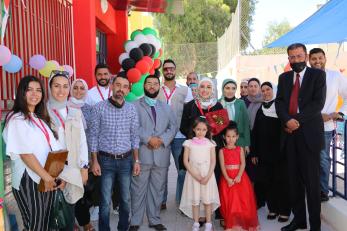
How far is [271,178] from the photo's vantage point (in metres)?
5.13

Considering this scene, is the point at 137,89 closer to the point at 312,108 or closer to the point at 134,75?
the point at 134,75

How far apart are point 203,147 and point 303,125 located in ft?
3.62

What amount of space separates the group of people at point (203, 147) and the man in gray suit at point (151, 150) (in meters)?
0.01

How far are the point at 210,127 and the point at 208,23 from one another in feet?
99.8

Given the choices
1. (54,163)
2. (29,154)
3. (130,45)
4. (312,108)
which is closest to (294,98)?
(312,108)

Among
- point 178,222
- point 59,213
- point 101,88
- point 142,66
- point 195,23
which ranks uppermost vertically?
point 195,23

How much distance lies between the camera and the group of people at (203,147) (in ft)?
13.7

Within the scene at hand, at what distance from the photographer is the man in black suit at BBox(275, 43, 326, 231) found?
4.24 m

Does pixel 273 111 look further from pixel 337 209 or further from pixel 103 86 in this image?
pixel 103 86

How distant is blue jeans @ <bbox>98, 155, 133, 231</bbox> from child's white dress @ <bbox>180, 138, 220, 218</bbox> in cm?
70

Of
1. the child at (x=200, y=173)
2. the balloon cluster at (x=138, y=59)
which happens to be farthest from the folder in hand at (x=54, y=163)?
the balloon cluster at (x=138, y=59)

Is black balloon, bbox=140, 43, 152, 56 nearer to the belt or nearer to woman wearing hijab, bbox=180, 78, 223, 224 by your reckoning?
woman wearing hijab, bbox=180, 78, 223, 224

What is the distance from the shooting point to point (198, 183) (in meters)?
4.59

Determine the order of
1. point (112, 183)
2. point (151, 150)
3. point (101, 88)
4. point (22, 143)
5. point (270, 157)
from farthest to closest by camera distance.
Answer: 1. point (101, 88)
2. point (270, 157)
3. point (151, 150)
4. point (112, 183)
5. point (22, 143)
